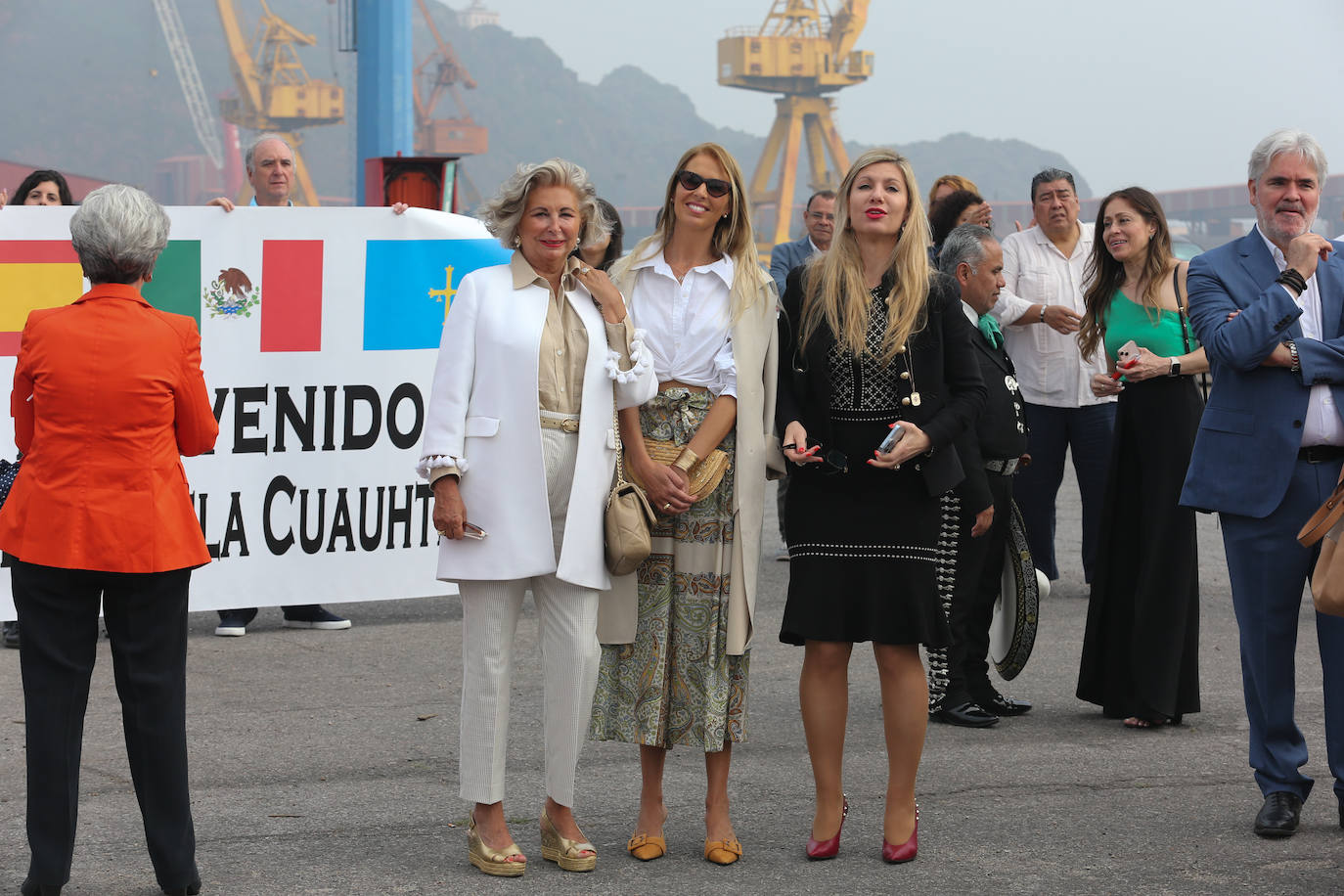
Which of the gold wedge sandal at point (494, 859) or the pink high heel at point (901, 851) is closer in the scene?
the gold wedge sandal at point (494, 859)

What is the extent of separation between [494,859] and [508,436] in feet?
3.63

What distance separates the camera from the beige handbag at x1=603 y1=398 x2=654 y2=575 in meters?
3.88

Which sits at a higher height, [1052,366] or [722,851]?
[1052,366]

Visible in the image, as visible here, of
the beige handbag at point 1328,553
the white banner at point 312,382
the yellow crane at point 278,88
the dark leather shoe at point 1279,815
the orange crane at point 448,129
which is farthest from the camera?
the orange crane at point 448,129

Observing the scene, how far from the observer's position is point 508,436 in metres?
3.92

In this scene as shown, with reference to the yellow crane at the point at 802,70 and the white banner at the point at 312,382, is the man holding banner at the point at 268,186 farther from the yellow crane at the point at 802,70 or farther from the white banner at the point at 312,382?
the yellow crane at the point at 802,70

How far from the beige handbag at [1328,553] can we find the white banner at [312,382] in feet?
13.2

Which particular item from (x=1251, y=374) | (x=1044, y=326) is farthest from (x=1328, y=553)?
(x=1044, y=326)

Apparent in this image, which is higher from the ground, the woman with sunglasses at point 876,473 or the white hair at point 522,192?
the white hair at point 522,192

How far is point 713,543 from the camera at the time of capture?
407 centimetres

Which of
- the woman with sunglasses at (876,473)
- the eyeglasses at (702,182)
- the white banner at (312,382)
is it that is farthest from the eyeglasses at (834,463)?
the white banner at (312,382)

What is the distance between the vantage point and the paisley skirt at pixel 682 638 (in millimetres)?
4062

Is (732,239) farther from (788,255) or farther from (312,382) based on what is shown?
(788,255)

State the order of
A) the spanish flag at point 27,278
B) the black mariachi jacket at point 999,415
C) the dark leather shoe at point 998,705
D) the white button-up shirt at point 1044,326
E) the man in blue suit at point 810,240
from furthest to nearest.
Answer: the man in blue suit at point 810,240 < the white button-up shirt at point 1044,326 < the spanish flag at point 27,278 < the dark leather shoe at point 998,705 < the black mariachi jacket at point 999,415
